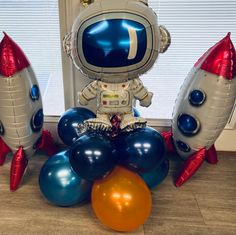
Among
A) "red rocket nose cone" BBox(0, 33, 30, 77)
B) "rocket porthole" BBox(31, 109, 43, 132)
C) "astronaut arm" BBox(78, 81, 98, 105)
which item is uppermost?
"red rocket nose cone" BBox(0, 33, 30, 77)

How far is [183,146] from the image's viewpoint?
147 cm

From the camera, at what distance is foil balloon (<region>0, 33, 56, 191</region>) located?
1245 mm

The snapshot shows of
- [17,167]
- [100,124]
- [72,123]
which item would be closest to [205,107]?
[100,124]

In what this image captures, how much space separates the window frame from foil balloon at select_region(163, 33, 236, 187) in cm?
32

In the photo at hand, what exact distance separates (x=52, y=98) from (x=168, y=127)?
0.68m

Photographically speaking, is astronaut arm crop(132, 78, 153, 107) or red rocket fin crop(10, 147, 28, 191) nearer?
astronaut arm crop(132, 78, 153, 107)

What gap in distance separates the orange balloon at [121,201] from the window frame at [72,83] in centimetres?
56

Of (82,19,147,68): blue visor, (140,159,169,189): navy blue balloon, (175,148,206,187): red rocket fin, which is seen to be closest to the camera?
(82,19,147,68): blue visor

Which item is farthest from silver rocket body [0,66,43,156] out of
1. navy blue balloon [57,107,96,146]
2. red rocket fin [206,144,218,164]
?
red rocket fin [206,144,218,164]

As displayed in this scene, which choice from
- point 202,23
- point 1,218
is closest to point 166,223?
point 1,218

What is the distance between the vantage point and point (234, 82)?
4.26 ft

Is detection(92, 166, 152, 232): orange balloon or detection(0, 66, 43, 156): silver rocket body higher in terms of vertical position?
detection(0, 66, 43, 156): silver rocket body

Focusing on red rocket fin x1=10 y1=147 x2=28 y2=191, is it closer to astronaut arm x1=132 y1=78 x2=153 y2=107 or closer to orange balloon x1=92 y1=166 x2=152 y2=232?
orange balloon x1=92 y1=166 x2=152 y2=232

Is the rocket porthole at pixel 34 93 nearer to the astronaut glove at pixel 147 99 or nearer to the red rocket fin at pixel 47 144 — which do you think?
the red rocket fin at pixel 47 144
